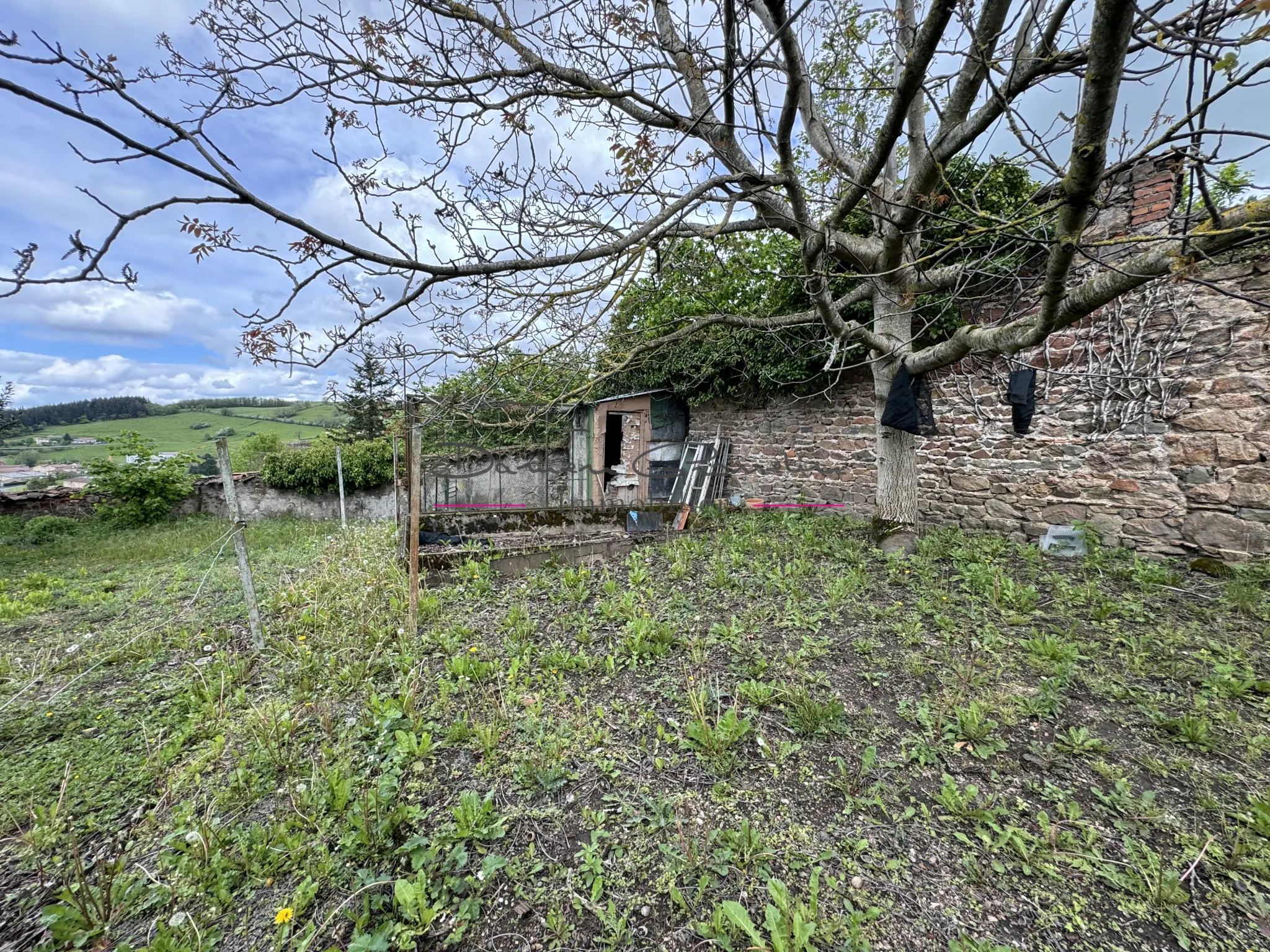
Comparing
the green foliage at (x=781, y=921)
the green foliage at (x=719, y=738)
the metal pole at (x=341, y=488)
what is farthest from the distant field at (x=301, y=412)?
the green foliage at (x=781, y=921)

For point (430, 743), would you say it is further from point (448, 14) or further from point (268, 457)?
point (268, 457)

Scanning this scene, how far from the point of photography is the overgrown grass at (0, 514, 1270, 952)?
4.99 ft

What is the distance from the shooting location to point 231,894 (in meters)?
1.63

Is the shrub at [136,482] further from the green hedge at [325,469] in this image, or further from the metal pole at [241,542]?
the metal pole at [241,542]

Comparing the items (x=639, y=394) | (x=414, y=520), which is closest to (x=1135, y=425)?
(x=414, y=520)

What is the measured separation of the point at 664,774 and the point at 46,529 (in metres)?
13.3

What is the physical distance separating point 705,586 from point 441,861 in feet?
9.61

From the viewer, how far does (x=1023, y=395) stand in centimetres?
493

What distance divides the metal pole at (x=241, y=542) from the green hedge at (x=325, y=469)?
8.55m

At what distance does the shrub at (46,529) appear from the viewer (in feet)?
28.1

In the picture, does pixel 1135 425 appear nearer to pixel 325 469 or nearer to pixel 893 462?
pixel 893 462

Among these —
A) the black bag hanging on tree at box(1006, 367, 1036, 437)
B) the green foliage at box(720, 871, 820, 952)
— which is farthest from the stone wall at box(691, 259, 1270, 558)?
the green foliage at box(720, 871, 820, 952)

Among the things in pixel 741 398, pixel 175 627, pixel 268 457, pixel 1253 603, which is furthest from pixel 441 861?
pixel 268 457

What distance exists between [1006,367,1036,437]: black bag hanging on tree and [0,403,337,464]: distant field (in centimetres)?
1087
